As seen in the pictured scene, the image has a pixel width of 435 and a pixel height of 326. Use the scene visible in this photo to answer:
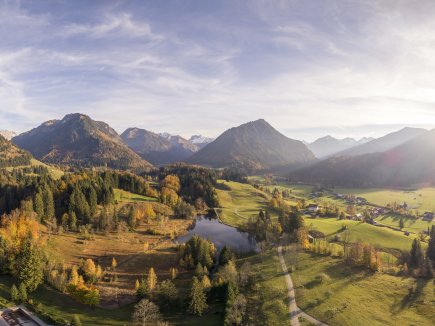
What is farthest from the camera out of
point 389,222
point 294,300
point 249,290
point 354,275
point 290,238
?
point 389,222

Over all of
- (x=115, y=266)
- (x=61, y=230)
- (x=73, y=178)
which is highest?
(x=73, y=178)

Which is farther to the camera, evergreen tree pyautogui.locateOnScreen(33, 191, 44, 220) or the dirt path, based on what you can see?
evergreen tree pyautogui.locateOnScreen(33, 191, 44, 220)

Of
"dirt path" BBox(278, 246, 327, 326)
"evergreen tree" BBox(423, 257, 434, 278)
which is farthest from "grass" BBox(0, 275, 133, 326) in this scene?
"evergreen tree" BBox(423, 257, 434, 278)

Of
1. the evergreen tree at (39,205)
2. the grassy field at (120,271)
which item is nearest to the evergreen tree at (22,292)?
the grassy field at (120,271)

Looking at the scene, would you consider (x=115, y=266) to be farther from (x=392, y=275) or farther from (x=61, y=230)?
(x=392, y=275)

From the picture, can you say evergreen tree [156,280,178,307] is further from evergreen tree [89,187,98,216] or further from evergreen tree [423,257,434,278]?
evergreen tree [89,187,98,216]

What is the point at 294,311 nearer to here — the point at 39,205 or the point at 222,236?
the point at 222,236

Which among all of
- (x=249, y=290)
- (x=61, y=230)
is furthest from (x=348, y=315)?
(x=61, y=230)
